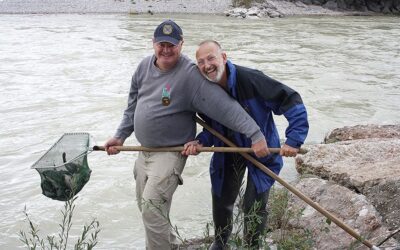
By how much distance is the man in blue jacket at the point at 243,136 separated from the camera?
3.16 metres

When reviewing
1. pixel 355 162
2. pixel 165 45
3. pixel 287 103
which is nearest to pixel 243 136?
pixel 287 103

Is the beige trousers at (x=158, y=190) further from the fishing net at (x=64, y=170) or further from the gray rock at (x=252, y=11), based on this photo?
the gray rock at (x=252, y=11)

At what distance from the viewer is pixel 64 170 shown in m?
3.31

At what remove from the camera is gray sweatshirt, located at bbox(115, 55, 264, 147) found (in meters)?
3.19

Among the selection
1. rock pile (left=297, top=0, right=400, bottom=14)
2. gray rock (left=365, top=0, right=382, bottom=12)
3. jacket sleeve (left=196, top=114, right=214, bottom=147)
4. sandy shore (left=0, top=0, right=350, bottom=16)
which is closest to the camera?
jacket sleeve (left=196, top=114, right=214, bottom=147)

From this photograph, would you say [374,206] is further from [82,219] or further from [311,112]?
[311,112]

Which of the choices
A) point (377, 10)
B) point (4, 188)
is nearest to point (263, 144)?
point (4, 188)

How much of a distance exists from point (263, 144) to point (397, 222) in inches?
56.3

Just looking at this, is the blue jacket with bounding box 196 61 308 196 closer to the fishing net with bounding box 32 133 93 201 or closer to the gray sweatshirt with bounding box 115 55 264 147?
the gray sweatshirt with bounding box 115 55 264 147

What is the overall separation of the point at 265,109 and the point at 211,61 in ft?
1.72

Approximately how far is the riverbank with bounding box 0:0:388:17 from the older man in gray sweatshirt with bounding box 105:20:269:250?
28531mm

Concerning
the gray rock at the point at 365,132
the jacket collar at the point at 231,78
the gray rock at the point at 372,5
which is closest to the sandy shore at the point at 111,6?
the gray rock at the point at 372,5

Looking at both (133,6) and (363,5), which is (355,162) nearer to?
(133,6)

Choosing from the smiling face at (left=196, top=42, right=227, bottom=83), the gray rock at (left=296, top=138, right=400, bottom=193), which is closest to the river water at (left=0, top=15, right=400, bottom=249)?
the gray rock at (left=296, top=138, right=400, bottom=193)
